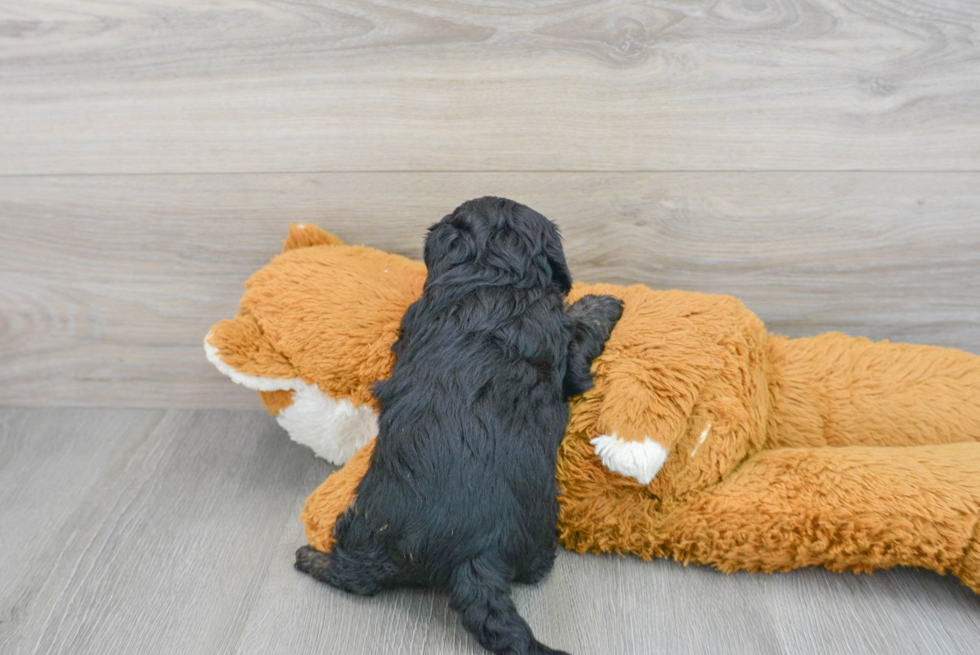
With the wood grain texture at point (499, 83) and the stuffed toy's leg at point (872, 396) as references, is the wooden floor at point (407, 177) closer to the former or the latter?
the wood grain texture at point (499, 83)

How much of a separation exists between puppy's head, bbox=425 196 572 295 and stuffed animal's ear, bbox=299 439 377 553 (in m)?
0.34

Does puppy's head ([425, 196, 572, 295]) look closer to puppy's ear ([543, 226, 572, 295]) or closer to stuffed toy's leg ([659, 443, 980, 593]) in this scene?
puppy's ear ([543, 226, 572, 295])

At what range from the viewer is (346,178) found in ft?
4.64

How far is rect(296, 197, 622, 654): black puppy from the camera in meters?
0.95

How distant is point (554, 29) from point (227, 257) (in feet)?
2.68

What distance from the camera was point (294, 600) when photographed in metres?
1.09

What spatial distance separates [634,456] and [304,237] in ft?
2.50

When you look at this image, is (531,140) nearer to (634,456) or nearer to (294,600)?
(634,456)

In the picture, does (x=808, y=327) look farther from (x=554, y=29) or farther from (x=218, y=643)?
(x=218, y=643)

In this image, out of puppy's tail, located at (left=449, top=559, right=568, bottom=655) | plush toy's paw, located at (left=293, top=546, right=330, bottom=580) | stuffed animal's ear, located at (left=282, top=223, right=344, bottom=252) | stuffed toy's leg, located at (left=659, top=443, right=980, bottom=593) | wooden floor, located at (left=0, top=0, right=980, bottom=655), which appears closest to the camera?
puppy's tail, located at (left=449, top=559, right=568, bottom=655)

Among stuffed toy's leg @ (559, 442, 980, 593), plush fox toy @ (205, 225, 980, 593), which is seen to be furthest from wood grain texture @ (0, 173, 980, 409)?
stuffed toy's leg @ (559, 442, 980, 593)

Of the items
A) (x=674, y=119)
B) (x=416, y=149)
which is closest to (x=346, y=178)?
(x=416, y=149)

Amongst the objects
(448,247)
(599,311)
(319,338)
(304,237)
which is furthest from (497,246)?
(304,237)

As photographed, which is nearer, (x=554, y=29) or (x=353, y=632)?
(x=353, y=632)
